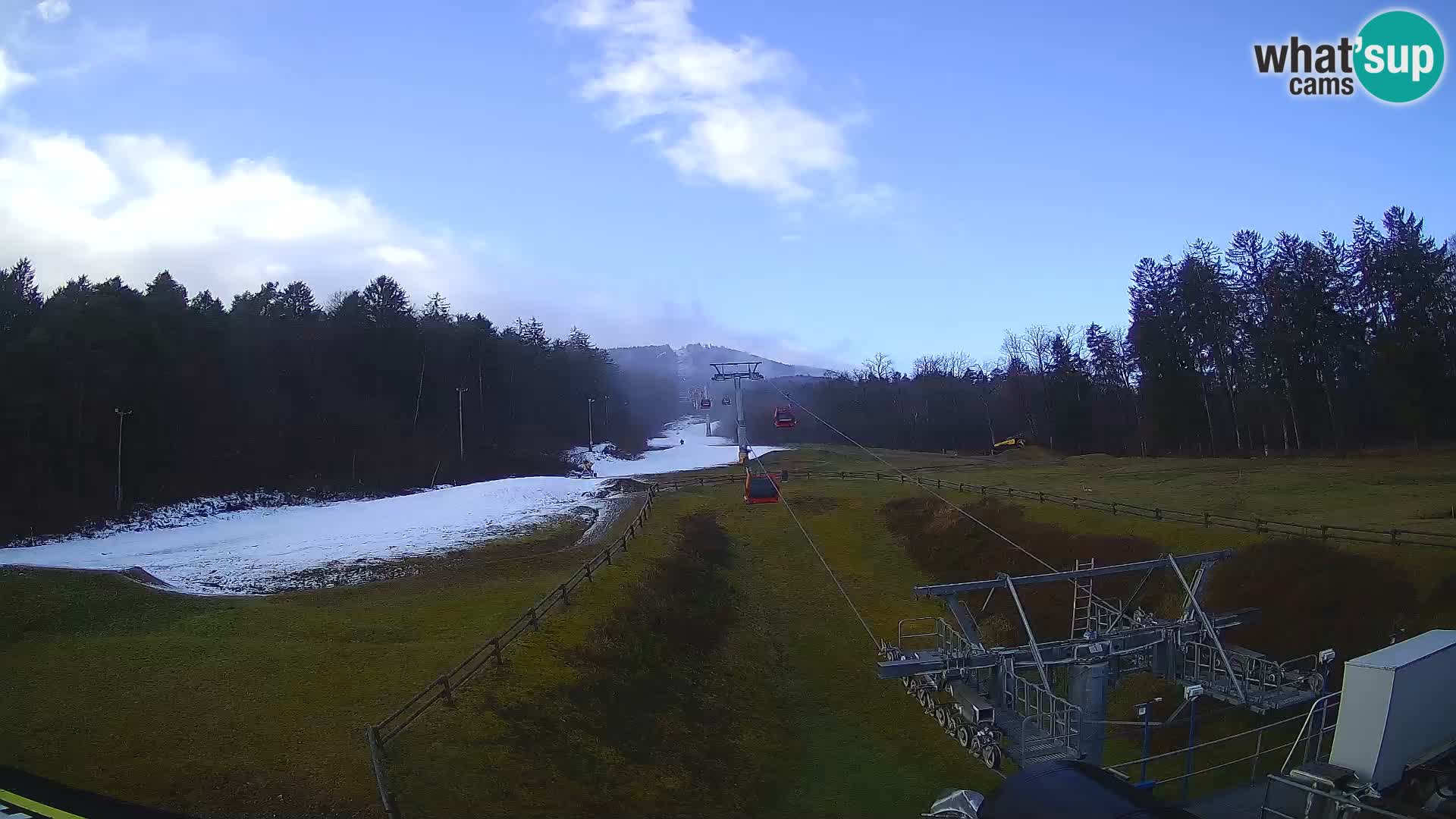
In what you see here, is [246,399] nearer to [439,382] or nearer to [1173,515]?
[439,382]

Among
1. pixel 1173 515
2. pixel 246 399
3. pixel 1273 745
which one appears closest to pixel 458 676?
pixel 1273 745

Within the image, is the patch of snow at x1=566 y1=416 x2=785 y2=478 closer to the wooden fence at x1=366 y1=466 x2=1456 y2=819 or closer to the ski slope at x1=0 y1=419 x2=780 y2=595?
the ski slope at x1=0 y1=419 x2=780 y2=595

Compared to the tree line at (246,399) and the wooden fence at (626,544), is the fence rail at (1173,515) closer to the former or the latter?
the wooden fence at (626,544)

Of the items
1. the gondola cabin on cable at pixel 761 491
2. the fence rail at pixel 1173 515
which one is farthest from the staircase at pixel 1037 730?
the gondola cabin on cable at pixel 761 491

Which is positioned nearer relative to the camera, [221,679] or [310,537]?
[221,679]

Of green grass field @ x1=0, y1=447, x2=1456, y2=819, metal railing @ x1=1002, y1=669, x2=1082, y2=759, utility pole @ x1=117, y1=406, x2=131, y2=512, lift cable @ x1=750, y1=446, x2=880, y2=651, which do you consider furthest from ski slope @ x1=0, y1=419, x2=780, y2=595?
metal railing @ x1=1002, y1=669, x2=1082, y2=759

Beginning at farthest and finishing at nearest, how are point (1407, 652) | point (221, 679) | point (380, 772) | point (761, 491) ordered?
point (761, 491) → point (221, 679) → point (380, 772) → point (1407, 652)

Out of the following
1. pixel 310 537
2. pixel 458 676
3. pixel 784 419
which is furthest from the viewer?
pixel 310 537
